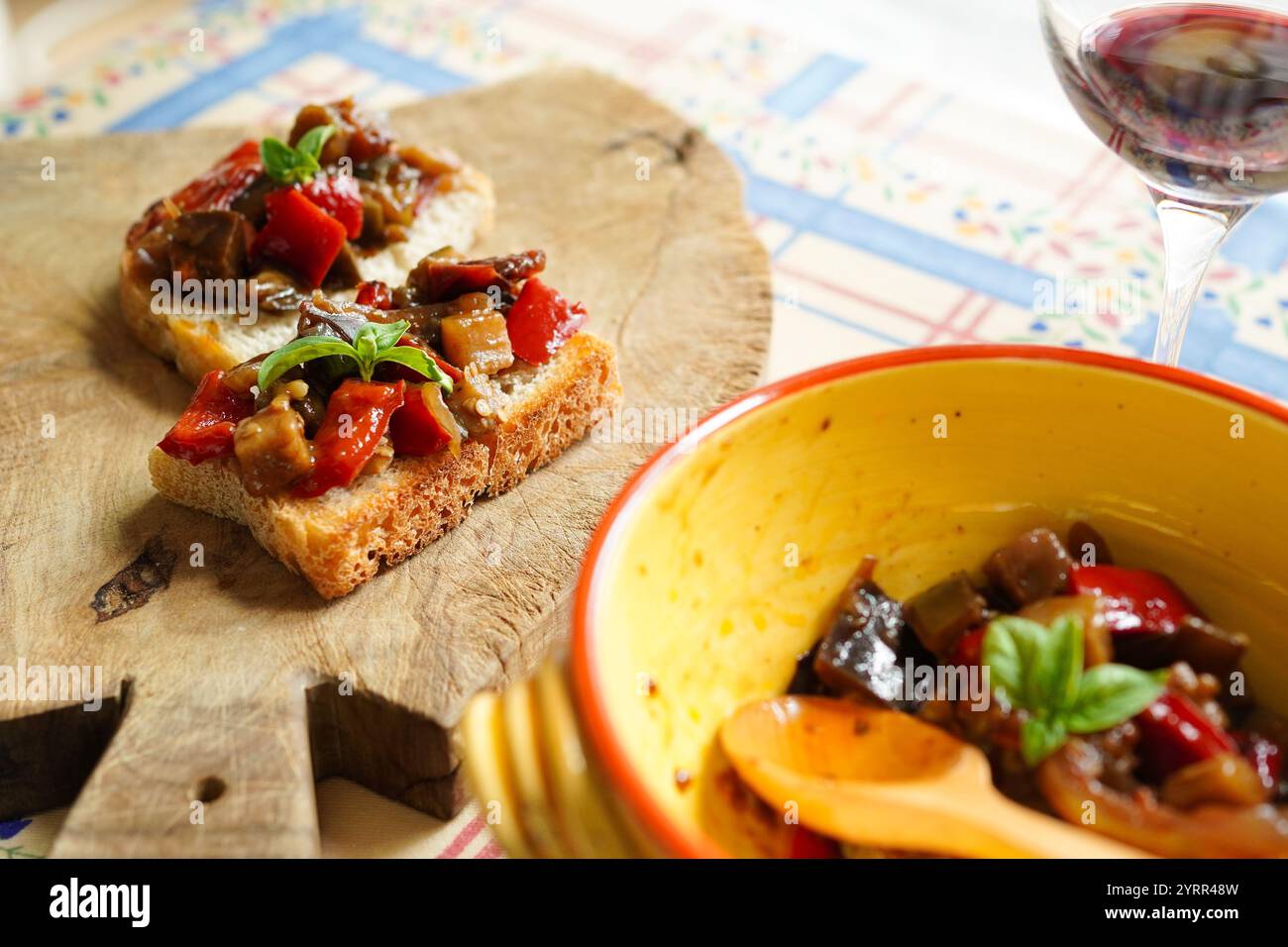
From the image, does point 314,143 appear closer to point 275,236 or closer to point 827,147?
point 275,236

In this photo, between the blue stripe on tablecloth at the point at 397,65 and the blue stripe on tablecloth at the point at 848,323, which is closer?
the blue stripe on tablecloth at the point at 848,323

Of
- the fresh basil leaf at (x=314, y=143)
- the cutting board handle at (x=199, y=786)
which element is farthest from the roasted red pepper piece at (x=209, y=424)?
the fresh basil leaf at (x=314, y=143)

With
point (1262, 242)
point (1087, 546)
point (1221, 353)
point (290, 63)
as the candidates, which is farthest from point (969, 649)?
point (290, 63)

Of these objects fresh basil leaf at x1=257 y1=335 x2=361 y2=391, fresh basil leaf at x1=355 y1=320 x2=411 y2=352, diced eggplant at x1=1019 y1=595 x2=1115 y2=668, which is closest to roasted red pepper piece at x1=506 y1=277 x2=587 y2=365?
fresh basil leaf at x1=355 y1=320 x2=411 y2=352

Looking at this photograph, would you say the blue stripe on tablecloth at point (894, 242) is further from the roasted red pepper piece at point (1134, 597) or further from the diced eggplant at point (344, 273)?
the roasted red pepper piece at point (1134, 597)

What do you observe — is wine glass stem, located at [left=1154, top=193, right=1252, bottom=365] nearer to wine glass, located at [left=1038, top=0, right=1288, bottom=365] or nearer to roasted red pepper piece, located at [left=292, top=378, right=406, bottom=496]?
wine glass, located at [left=1038, top=0, right=1288, bottom=365]
